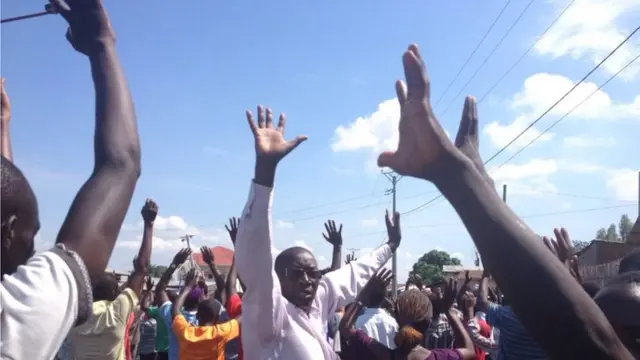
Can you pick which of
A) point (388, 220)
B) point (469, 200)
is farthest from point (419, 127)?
point (388, 220)

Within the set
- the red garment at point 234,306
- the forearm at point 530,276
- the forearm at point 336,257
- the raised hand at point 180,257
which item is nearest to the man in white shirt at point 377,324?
the forearm at point 336,257

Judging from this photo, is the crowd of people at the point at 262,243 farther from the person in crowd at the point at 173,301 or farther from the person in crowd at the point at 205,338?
the person in crowd at the point at 173,301

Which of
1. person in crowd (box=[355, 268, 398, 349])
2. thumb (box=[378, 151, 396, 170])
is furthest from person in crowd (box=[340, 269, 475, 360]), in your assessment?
thumb (box=[378, 151, 396, 170])

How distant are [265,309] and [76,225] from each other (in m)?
1.71

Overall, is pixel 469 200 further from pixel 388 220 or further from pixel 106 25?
pixel 388 220

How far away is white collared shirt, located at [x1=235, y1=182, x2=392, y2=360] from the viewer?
307 cm

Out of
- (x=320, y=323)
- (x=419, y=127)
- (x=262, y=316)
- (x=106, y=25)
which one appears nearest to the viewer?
(x=419, y=127)

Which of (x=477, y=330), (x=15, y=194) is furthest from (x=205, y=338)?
(x=15, y=194)

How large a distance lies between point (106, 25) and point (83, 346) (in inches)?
161

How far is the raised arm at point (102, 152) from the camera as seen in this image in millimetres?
1563

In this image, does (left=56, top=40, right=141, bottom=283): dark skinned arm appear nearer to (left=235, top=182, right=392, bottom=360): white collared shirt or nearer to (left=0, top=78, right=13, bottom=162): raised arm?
(left=0, top=78, right=13, bottom=162): raised arm

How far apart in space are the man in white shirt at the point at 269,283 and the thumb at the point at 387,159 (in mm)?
1326

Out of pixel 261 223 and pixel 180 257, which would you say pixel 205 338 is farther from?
pixel 261 223

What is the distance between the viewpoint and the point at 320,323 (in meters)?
3.72
